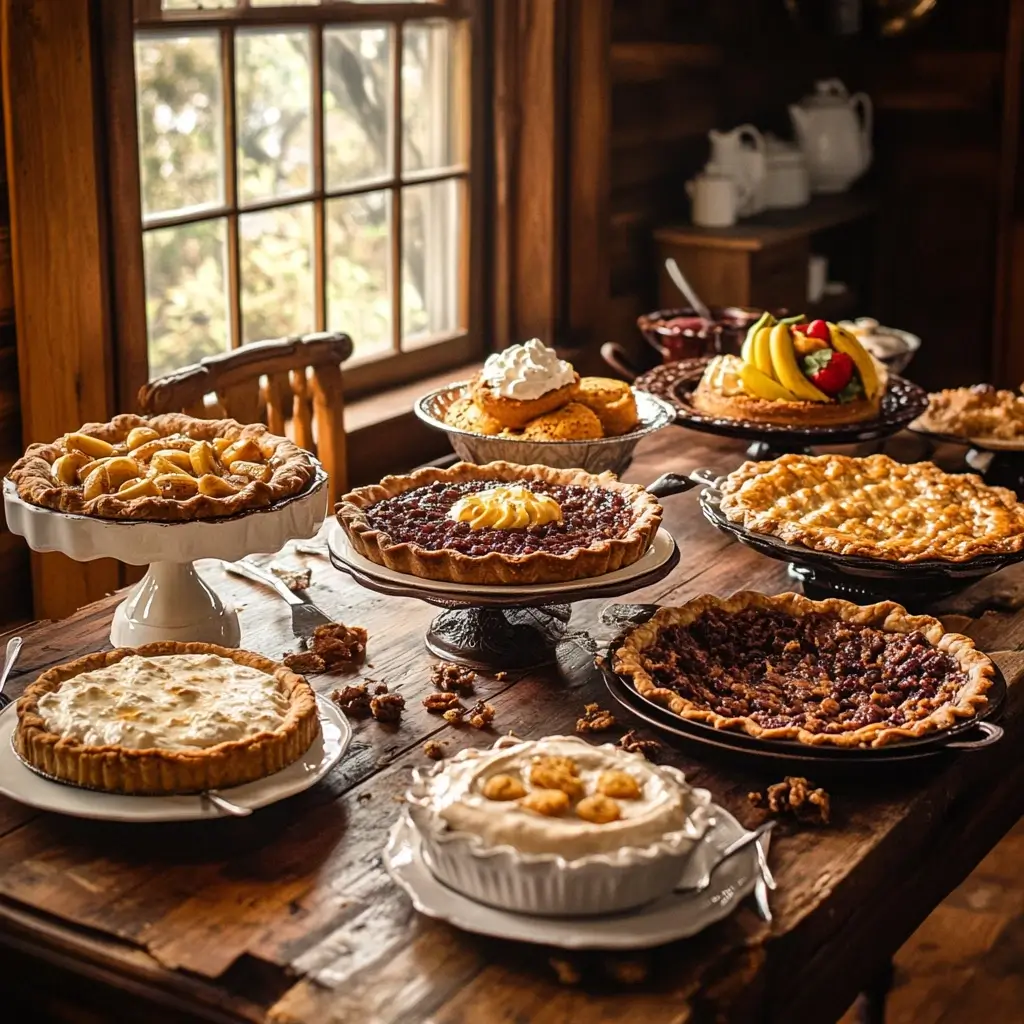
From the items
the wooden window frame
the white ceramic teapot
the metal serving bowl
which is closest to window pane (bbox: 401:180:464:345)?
the wooden window frame

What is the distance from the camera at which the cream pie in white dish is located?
113cm

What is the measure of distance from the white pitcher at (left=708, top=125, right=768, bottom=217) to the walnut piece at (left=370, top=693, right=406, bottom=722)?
287 cm

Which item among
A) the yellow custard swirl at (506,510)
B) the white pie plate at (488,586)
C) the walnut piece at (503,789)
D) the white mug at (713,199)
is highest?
the white mug at (713,199)

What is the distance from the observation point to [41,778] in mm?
1336

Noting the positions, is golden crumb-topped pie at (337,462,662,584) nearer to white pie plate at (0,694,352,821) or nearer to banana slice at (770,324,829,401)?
white pie plate at (0,694,352,821)

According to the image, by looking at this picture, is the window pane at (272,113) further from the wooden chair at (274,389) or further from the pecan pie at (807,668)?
the pecan pie at (807,668)

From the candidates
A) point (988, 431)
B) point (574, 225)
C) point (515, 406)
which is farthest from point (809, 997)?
point (574, 225)

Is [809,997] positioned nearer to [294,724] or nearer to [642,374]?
[294,724]

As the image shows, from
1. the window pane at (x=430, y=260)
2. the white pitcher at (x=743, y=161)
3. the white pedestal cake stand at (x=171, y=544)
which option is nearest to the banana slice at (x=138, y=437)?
the white pedestal cake stand at (x=171, y=544)

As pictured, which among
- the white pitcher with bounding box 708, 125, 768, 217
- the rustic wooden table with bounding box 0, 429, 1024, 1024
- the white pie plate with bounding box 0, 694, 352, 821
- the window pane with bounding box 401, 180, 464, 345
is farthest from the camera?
the white pitcher with bounding box 708, 125, 768, 217

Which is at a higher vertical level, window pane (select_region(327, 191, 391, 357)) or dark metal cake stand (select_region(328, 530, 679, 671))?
window pane (select_region(327, 191, 391, 357))

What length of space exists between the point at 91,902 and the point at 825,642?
85cm

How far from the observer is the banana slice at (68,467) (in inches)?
63.2

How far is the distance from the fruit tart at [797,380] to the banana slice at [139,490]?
3.86 ft
